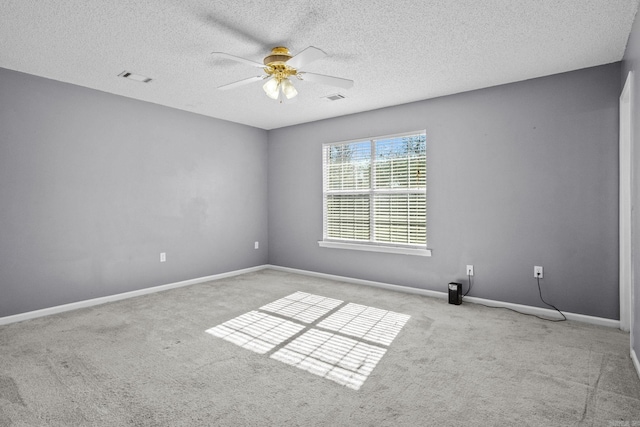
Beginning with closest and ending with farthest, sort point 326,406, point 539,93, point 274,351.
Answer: point 326,406 < point 274,351 < point 539,93

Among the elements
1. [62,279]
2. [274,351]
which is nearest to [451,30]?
[274,351]

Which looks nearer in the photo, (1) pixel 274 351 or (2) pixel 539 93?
(1) pixel 274 351

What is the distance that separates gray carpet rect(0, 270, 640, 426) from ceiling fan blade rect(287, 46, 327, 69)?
7.21 feet

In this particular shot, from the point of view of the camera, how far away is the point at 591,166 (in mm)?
3240

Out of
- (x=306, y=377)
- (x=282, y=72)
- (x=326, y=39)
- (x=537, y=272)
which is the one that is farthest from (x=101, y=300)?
(x=537, y=272)

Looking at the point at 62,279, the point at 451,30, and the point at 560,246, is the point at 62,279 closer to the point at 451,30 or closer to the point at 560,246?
the point at 451,30

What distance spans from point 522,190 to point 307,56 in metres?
2.71

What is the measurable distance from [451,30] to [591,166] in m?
2.00

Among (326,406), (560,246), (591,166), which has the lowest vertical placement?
(326,406)

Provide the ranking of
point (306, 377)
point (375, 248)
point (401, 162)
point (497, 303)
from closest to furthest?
1. point (306, 377)
2. point (497, 303)
3. point (401, 162)
4. point (375, 248)

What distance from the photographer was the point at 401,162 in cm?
451

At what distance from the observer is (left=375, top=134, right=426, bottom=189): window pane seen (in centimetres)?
434

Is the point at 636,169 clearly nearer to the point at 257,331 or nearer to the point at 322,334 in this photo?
the point at 322,334

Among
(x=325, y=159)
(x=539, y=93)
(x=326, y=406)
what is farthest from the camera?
(x=325, y=159)
